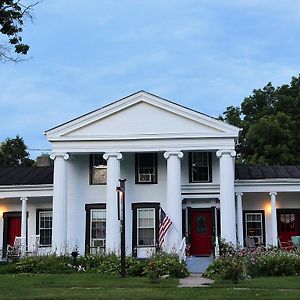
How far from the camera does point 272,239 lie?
26547 mm

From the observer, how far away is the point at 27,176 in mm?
29484

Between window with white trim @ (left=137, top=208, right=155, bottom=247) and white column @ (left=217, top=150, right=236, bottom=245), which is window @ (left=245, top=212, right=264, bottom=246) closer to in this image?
white column @ (left=217, top=150, right=236, bottom=245)

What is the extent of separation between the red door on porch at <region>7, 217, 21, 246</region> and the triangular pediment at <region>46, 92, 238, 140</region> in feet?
18.3

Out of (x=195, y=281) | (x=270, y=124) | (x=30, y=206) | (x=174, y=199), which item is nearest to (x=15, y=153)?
(x=270, y=124)

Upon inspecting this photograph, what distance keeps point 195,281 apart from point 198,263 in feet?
19.6

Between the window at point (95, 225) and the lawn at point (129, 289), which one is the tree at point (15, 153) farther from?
the lawn at point (129, 289)

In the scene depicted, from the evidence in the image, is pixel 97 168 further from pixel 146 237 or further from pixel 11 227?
pixel 11 227

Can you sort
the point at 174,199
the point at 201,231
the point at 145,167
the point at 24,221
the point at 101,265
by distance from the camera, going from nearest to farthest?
the point at 101,265, the point at 174,199, the point at 201,231, the point at 145,167, the point at 24,221

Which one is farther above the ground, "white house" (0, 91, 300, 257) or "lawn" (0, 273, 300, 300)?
"white house" (0, 91, 300, 257)

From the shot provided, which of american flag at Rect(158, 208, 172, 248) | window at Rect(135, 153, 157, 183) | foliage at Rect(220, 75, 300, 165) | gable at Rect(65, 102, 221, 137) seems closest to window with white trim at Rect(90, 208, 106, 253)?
window at Rect(135, 153, 157, 183)

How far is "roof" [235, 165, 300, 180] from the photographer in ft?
89.8

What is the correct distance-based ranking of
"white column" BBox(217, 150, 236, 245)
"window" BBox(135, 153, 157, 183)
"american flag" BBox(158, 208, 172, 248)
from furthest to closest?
"window" BBox(135, 153, 157, 183)
"white column" BBox(217, 150, 236, 245)
"american flag" BBox(158, 208, 172, 248)

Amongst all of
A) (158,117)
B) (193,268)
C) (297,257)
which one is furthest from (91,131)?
(297,257)

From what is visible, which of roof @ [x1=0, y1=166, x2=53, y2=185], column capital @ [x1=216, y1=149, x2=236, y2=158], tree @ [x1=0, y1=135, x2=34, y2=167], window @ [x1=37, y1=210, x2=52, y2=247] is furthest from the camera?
tree @ [x1=0, y1=135, x2=34, y2=167]
